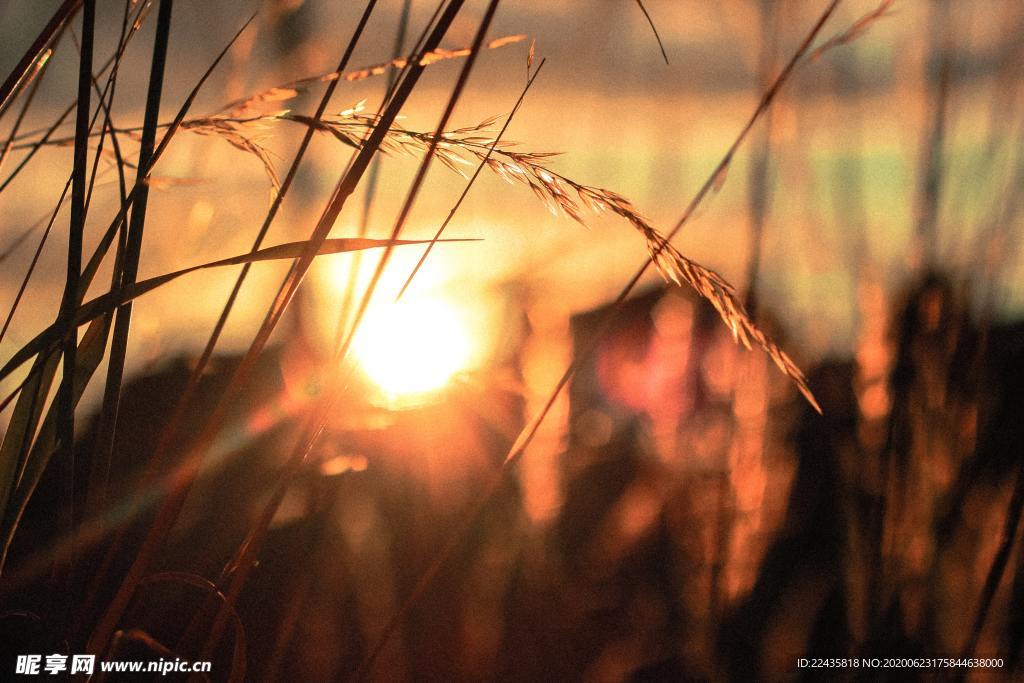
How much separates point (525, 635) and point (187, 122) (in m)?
1.14

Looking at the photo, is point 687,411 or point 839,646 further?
point 687,411

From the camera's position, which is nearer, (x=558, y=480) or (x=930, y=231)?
(x=930, y=231)

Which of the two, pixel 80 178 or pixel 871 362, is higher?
pixel 80 178

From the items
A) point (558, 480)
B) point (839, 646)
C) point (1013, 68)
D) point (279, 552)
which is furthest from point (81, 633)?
point (1013, 68)

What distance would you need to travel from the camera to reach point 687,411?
1.40m

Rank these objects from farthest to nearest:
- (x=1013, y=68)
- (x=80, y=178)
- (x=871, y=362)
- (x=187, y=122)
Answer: (x=871, y=362) < (x=1013, y=68) < (x=187, y=122) < (x=80, y=178)

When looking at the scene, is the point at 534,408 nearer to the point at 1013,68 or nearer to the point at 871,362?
the point at 871,362

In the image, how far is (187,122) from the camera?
2.05ft

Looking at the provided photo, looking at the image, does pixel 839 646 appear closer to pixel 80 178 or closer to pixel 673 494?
pixel 673 494

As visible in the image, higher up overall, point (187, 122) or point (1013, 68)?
point (1013, 68)

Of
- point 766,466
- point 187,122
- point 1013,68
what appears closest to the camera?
point 187,122

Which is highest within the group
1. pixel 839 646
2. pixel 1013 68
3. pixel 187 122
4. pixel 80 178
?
pixel 1013 68

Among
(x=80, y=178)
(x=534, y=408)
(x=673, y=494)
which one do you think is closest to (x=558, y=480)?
(x=534, y=408)

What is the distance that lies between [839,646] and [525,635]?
1.92ft
